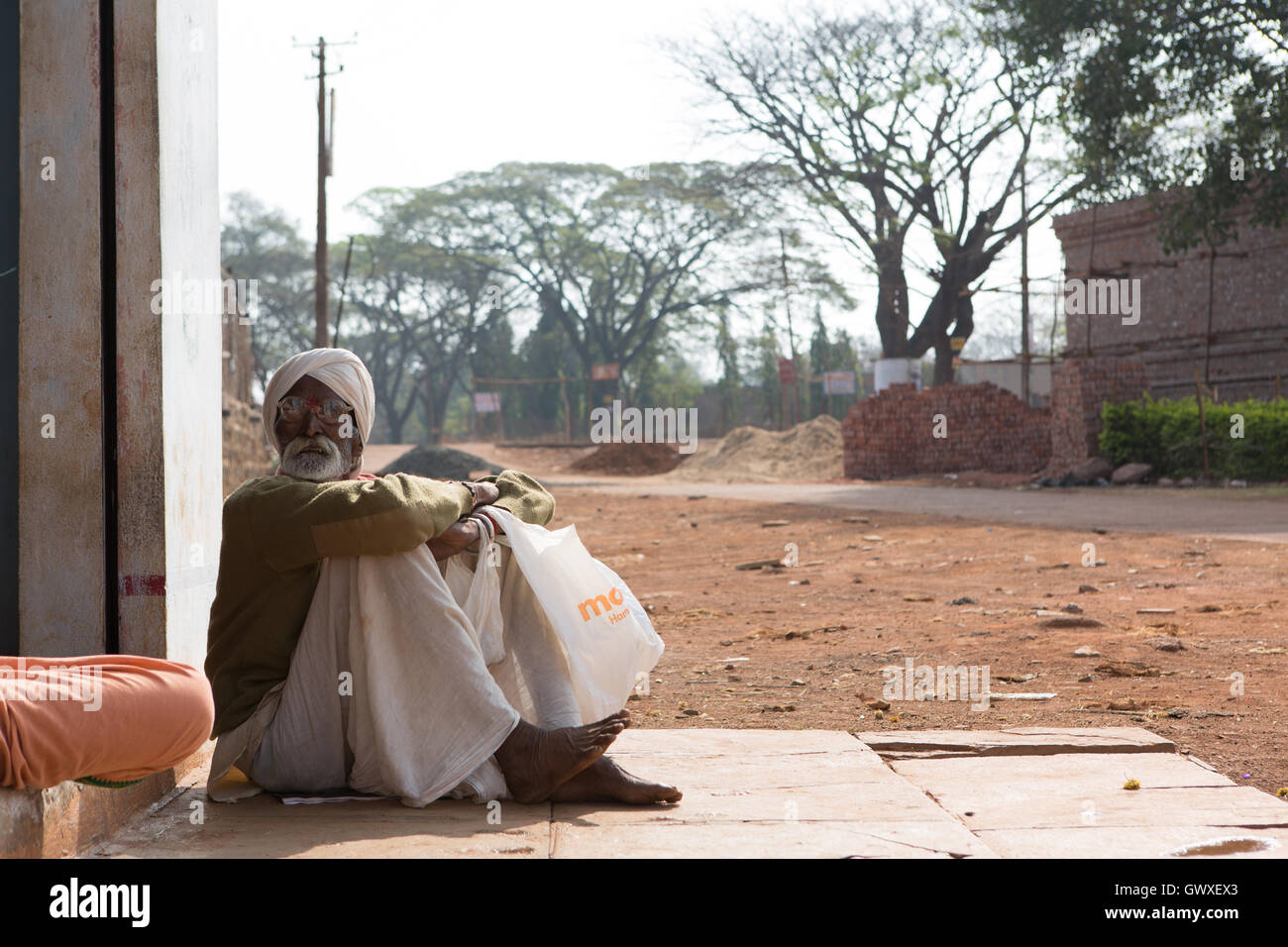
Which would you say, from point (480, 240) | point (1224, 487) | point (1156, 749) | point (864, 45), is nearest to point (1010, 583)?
point (1156, 749)

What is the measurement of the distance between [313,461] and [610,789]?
1.02 m

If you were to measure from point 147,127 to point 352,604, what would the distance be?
1.31m

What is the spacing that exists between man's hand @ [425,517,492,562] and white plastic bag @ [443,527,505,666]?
0.17 feet

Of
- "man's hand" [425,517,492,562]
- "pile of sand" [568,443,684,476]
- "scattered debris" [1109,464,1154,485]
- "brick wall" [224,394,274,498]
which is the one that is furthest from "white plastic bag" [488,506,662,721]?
"pile of sand" [568,443,684,476]

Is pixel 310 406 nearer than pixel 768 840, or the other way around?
pixel 768 840

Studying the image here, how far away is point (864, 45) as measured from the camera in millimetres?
28734

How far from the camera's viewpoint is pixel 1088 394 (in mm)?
19188

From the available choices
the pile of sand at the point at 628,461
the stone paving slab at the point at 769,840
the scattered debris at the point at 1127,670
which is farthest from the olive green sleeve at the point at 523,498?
the pile of sand at the point at 628,461

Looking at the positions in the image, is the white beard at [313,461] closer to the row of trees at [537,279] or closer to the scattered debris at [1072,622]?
the scattered debris at [1072,622]

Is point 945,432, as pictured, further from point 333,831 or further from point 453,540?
point 333,831

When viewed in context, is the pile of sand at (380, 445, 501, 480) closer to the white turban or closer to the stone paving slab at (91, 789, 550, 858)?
the white turban

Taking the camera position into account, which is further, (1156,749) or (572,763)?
(1156,749)

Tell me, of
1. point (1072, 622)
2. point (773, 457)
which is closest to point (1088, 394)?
point (773, 457)

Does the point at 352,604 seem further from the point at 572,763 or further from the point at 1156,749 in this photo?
the point at 1156,749
